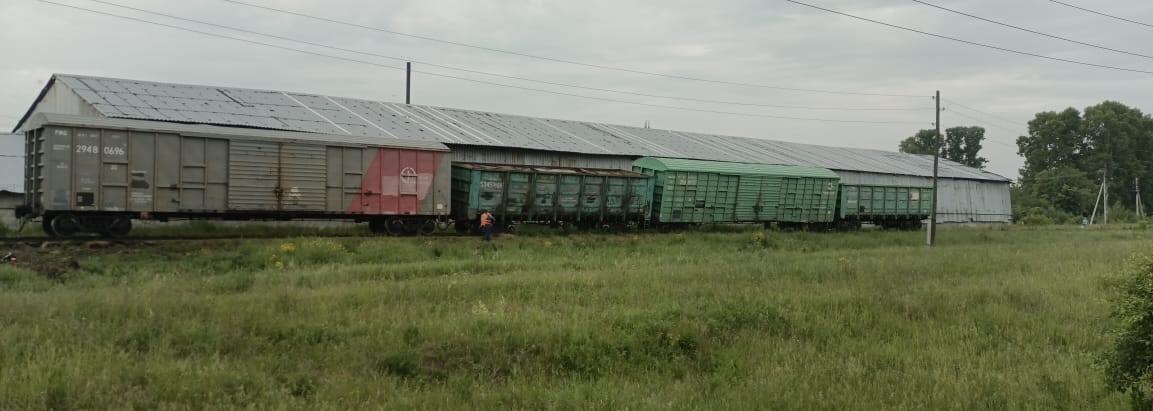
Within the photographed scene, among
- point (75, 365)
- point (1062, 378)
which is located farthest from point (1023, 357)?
point (75, 365)

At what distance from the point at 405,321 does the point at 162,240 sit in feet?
37.7

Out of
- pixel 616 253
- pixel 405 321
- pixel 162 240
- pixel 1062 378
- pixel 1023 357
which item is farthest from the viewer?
pixel 616 253

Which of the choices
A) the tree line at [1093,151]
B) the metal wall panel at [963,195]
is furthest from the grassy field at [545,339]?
the tree line at [1093,151]

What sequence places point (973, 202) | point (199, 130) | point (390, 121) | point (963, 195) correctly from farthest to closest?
point (973, 202)
point (963, 195)
point (390, 121)
point (199, 130)

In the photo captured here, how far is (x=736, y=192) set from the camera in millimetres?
30672

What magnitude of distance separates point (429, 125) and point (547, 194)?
7922 millimetres

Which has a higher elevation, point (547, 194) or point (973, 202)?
point (973, 202)

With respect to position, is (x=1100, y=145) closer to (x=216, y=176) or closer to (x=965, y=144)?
(x=965, y=144)

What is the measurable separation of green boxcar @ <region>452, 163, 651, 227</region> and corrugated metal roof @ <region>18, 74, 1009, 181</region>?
4404 millimetres

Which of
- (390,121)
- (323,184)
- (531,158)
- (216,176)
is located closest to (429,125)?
(390,121)

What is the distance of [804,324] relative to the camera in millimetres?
10062

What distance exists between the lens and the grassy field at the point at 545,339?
686 centimetres

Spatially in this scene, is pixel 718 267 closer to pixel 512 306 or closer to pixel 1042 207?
pixel 512 306

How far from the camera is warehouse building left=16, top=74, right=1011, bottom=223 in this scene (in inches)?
960
